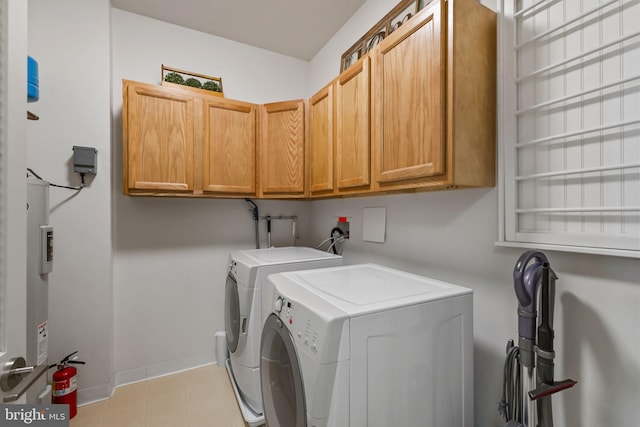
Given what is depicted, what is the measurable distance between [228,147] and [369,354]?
71.3 inches

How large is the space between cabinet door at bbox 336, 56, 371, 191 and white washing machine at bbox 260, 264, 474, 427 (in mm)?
670

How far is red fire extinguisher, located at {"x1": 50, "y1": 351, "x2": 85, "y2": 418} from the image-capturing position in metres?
1.71

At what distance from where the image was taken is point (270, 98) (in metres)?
2.70

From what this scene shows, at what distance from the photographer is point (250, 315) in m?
1.69

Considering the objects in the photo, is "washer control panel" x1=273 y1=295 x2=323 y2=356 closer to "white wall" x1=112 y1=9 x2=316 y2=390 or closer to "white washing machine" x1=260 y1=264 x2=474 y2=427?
"white washing machine" x1=260 y1=264 x2=474 y2=427

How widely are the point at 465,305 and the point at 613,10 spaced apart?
1.08m

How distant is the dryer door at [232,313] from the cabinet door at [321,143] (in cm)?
91

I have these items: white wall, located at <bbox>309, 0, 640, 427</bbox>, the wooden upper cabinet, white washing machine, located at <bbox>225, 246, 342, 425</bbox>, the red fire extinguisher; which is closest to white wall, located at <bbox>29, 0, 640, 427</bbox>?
white wall, located at <bbox>309, 0, 640, 427</bbox>

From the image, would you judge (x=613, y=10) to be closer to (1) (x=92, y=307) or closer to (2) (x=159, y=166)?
(2) (x=159, y=166)

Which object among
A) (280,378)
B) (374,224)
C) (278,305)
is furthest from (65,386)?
(374,224)

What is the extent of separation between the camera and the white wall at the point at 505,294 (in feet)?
2.77

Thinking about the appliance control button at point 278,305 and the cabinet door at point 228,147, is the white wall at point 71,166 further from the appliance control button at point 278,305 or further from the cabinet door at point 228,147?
the appliance control button at point 278,305

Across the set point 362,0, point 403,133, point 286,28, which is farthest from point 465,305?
point 286,28

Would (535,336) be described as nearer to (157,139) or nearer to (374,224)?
(374,224)
